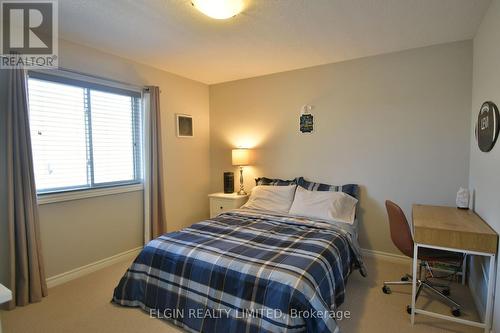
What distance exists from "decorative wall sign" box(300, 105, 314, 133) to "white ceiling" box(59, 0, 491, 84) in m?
0.59

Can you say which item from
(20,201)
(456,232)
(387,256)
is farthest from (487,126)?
(20,201)

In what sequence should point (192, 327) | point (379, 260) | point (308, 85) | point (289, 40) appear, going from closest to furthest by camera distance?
point (192, 327) < point (289, 40) < point (379, 260) < point (308, 85)

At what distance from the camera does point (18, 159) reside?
2.28 metres

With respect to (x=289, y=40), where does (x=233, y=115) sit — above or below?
below

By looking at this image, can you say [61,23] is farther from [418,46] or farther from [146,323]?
[418,46]

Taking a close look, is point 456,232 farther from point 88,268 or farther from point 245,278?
point 88,268

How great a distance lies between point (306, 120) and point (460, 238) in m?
2.15

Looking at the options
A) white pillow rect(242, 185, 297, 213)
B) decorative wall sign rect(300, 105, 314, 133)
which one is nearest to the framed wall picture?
white pillow rect(242, 185, 297, 213)

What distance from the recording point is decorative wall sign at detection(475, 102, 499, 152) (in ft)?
6.22

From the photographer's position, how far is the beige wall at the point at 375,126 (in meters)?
2.79

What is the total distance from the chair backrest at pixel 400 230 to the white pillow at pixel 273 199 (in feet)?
3.80

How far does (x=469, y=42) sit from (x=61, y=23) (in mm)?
3754

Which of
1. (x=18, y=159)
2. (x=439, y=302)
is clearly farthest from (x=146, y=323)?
(x=439, y=302)

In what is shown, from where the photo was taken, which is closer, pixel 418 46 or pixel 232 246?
pixel 232 246
